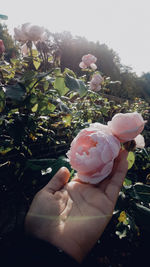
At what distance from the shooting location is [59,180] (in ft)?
2.71

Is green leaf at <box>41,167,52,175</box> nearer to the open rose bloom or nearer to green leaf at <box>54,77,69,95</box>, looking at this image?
the open rose bloom

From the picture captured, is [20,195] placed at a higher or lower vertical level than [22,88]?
lower

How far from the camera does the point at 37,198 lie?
782 mm

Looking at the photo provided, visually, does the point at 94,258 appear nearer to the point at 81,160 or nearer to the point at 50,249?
the point at 50,249

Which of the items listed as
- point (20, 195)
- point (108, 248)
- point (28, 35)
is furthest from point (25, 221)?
point (28, 35)

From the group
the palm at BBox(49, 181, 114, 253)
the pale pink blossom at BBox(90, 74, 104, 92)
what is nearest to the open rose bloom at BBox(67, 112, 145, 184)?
the palm at BBox(49, 181, 114, 253)

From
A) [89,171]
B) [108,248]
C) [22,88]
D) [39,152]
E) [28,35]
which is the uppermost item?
[28,35]

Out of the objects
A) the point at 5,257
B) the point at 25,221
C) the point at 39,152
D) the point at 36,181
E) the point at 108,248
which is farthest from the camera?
the point at 39,152

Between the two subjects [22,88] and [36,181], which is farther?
[36,181]

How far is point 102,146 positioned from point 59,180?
0.31 m

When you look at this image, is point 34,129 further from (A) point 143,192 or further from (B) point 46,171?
(A) point 143,192

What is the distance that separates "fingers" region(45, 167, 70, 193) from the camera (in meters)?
0.81

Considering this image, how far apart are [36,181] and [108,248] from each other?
2.74 ft

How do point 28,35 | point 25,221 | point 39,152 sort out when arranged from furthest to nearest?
1. point 39,152
2. point 28,35
3. point 25,221
